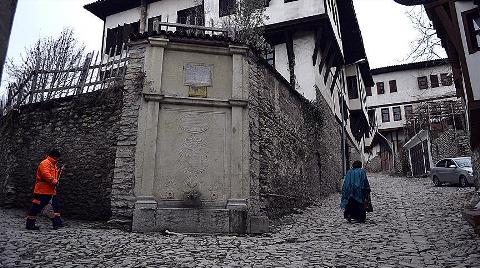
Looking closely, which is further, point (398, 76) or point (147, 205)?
point (398, 76)

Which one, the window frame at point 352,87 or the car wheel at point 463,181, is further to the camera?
the window frame at point 352,87

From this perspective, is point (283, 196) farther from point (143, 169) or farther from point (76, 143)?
point (76, 143)

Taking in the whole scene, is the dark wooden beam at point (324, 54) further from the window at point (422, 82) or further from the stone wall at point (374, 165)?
the stone wall at point (374, 165)

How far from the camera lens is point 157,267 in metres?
4.73

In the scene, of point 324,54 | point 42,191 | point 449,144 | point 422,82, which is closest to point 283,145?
point 42,191

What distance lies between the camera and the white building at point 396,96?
32.8 meters

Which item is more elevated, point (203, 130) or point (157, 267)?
point (203, 130)

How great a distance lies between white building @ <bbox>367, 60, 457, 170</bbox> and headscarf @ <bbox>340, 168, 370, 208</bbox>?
2538cm

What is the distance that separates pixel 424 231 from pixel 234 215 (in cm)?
374

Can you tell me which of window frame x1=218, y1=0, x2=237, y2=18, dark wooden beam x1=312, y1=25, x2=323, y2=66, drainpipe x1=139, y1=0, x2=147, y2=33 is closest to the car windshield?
dark wooden beam x1=312, y1=25, x2=323, y2=66

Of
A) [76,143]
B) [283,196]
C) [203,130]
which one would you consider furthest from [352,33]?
[76,143]

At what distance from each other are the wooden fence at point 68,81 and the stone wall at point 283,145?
3209 millimetres

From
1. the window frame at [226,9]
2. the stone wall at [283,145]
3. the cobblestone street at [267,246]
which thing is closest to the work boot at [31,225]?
the cobblestone street at [267,246]

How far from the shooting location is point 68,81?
32.1 ft
